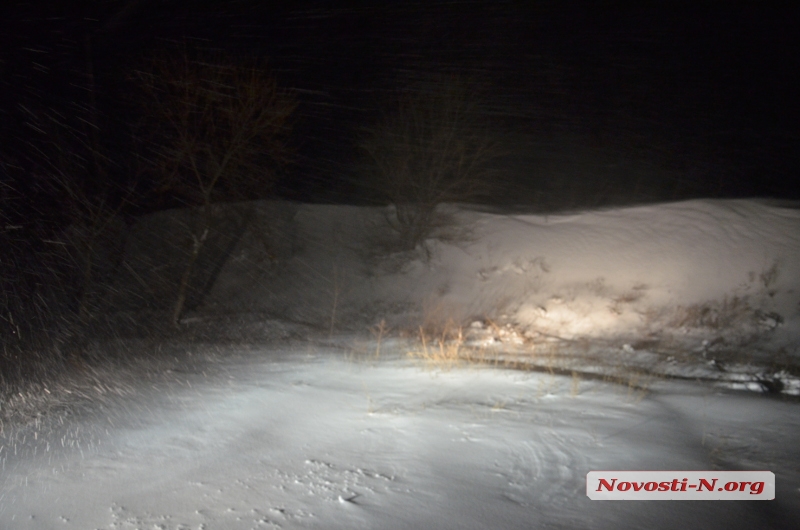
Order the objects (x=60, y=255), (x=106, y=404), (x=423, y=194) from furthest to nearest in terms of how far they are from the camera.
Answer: (x=423, y=194), (x=60, y=255), (x=106, y=404)

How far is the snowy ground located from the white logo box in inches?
4.2

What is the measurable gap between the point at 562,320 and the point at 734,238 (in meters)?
5.03

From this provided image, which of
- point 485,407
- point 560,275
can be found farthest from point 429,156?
point 485,407

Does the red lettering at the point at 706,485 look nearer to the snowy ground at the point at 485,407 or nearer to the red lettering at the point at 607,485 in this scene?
the snowy ground at the point at 485,407

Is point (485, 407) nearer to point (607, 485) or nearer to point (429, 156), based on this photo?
point (607, 485)

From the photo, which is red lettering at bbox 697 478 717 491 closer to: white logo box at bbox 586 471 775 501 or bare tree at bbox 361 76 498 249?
white logo box at bbox 586 471 775 501

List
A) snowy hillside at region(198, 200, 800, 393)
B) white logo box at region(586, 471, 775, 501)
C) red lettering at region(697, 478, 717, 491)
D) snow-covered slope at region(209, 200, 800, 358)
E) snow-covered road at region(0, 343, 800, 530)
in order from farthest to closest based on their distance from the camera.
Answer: snow-covered slope at region(209, 200, 800, 358), snowy hillside at region(198, 200, 800, 393), red lettering at region(697, 478, 717, 491), white logo box at region(586, 471, 775, 501), snow-covered road at region(0, 343, 800, 530)

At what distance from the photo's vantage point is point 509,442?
5.64m

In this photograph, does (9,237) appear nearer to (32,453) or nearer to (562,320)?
Result: (32,453)

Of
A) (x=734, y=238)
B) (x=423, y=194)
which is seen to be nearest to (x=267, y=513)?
(x=734, y=238)

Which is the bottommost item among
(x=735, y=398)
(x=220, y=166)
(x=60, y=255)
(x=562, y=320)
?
(x=562, y=320)

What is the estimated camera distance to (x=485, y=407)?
22.6ft

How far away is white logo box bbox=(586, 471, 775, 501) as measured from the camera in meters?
4.38

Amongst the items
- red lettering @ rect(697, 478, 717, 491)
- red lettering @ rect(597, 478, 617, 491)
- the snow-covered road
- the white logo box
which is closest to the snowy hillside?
the snow-covered road
